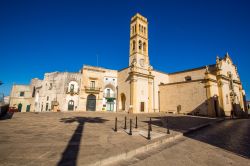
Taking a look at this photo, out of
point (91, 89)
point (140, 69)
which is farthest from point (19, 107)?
point (140, 69)

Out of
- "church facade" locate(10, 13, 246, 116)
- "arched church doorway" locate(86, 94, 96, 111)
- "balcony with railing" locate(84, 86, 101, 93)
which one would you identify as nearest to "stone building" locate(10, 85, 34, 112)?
"church facade" locate(10, 13, 246, 116)

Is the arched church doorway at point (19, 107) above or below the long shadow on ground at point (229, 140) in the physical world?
above

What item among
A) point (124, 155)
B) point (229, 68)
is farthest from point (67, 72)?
point (229, 68)

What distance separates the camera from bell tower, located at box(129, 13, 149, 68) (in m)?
29.6

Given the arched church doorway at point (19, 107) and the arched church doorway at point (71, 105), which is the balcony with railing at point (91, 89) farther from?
the arched church doorway at point (19, 107)

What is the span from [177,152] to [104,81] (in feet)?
98.0

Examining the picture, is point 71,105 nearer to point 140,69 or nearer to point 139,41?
point 140,69

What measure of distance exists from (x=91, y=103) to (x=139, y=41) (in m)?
18.0

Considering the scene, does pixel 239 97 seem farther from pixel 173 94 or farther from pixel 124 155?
pixel 124 155

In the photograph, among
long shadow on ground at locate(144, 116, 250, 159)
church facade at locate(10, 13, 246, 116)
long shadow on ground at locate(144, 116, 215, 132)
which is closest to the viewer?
long shadow on ground at locate(144, 116, 250, 159)

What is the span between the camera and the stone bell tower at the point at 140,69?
88.4 ft

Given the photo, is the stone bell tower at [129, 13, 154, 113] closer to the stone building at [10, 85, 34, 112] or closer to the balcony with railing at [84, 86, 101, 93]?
the balcony with railing at [84, 86, 101, 93]

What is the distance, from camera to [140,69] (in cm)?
2894

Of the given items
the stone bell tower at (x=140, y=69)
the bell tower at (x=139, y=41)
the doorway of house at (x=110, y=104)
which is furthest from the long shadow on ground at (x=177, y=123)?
the doorway of house at (x=110, y=104)
